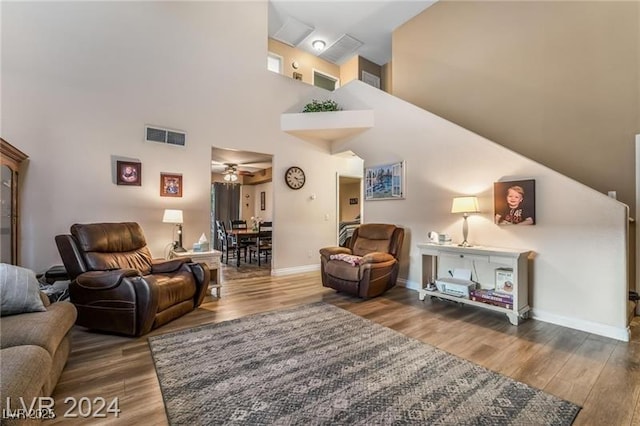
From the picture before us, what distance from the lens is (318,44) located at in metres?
6.75

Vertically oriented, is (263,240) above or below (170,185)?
below

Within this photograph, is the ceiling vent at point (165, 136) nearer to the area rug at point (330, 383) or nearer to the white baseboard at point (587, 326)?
the area rug at point (330, 383)

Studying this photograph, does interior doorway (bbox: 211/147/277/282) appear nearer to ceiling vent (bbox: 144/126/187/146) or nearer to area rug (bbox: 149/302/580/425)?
ceiling vent (bbox: 144/126/187/146)

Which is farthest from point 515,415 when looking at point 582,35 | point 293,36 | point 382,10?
point 293,36

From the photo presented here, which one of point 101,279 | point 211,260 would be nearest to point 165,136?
point 211,260

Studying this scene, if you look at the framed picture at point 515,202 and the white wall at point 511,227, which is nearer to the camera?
the white wall at point 511,227

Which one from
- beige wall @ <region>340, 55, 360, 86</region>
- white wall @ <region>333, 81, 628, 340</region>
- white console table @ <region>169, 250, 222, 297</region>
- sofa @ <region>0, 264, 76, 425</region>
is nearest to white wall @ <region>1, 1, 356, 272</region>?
white console table @ <region>169, 250, 222, 297</region>

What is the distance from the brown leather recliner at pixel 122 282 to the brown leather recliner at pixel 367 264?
1.75 meters

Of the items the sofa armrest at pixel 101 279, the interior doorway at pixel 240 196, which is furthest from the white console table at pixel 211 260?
the interior doorway at pixel 240 196

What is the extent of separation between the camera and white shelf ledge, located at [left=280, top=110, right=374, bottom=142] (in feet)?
16.7

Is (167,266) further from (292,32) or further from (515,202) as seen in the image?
A: (292,32)

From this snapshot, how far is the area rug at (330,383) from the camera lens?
63.0 inches

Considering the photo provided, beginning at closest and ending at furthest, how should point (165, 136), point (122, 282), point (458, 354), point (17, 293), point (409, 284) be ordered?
1. point (17, 293)
2. point (458, 354)
3. point (122, 282)
4. point (165, 136)
5. point (409, 284)

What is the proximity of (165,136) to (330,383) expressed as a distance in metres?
4.11
